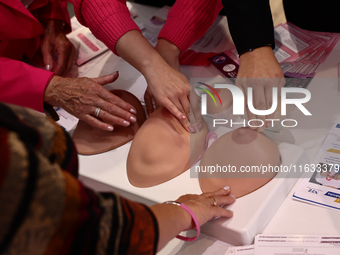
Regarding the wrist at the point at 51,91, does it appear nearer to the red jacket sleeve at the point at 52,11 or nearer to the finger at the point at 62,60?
the finger at the point at 62,60

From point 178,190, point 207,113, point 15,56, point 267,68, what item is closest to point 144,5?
point 15,56

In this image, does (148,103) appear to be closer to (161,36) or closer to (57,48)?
(161,36)

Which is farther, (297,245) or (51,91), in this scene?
(51,91)

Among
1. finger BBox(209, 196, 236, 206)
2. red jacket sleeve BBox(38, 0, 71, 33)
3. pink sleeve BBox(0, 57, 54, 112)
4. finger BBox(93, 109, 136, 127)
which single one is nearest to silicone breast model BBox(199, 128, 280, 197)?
finger BBox(209, 196, 236, 206)

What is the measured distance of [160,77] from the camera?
94cm

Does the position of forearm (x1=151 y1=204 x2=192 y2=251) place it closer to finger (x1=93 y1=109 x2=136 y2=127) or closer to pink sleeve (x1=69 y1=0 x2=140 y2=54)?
finger (x1=93 y1=109 x2=136 y2=127)

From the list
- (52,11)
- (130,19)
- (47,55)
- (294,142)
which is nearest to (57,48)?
(47,55)

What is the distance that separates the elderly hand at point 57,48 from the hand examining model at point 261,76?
784 mm

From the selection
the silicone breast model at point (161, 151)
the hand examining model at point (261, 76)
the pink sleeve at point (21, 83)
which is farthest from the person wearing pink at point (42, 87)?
the hand examining model at point (261, 76)

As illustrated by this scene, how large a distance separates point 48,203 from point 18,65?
0.83m

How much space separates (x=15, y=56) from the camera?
1263mm

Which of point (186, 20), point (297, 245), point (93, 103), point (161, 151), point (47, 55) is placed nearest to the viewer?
point (297, 245)

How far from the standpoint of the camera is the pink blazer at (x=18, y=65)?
1.02m

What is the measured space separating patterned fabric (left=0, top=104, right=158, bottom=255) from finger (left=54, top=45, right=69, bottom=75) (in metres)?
0.93
